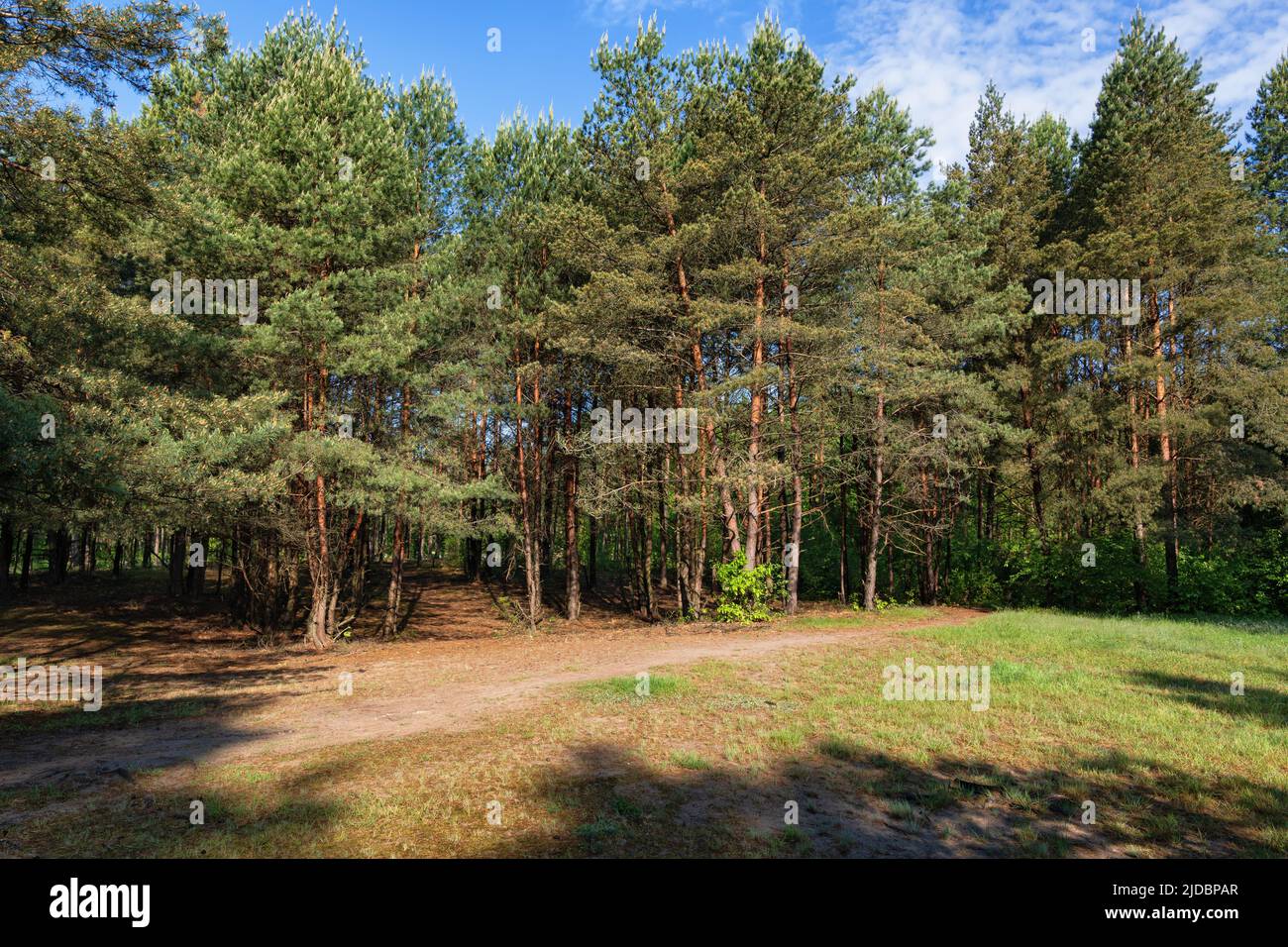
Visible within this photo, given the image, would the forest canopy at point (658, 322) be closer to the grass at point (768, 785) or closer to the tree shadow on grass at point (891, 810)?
the grass at point (768, 785)

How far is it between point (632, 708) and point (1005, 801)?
4.46 meters

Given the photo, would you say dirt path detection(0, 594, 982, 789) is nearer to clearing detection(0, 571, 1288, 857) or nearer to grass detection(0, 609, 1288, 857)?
clearing detection(0, 571, 1288, 857)

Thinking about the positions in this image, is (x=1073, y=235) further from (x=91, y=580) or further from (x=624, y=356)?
(x=91, y=580)

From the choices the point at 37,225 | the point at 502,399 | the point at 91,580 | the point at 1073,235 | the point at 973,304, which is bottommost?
the point at 91,580

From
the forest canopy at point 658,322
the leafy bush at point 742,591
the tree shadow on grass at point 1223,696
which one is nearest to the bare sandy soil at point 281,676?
the leafy bush at point 742,591

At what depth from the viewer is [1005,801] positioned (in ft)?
17.0

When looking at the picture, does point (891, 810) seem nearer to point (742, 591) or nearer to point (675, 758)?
point (675, 758)

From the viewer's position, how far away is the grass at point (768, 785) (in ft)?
14.4

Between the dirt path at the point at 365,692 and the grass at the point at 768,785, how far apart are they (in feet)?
2.88

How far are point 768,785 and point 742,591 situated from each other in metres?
11.8

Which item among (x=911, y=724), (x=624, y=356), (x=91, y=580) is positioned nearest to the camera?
(x=911, y=724)

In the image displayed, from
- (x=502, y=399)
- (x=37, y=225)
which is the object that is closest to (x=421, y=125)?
(x=502, y=399)

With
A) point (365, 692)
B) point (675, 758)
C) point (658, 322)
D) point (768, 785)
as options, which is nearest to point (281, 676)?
point (365, 692)

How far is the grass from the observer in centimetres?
440
